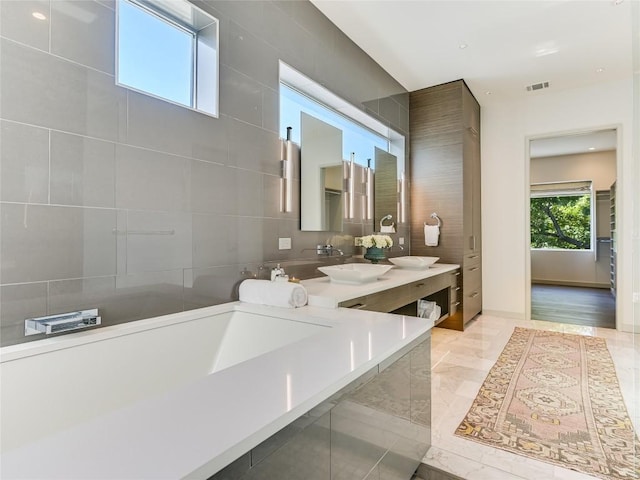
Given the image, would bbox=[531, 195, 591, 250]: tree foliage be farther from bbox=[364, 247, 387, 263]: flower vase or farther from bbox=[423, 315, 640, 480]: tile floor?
bbox=[364, 247, 387, 263]: flower vase

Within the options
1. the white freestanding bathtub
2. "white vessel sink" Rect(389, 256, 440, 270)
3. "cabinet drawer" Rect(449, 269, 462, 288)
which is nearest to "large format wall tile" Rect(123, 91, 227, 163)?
the white freestanding bathtub

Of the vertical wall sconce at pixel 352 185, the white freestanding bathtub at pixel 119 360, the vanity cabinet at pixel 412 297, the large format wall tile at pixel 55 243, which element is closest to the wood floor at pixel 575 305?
the vanity cabinet at pixel 412 297

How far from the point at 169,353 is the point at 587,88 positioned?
550cm

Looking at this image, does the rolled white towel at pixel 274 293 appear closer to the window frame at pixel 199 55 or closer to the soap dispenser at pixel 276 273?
the soap dispenser at pixel 276 273

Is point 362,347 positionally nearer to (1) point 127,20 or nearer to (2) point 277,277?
(2) point 277,277

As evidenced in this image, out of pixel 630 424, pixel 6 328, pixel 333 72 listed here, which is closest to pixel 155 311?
pixel 6 328

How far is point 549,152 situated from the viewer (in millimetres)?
7199

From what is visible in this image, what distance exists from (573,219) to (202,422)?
9405 mm

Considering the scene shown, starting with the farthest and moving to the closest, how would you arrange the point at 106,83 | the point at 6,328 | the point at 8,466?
the point at 106,83 < the point at 6,328 < the point at 8,466

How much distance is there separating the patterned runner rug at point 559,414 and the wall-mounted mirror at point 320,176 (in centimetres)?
171

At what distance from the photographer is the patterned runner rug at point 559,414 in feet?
5.76

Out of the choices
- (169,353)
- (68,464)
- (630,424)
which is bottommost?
(630,424)

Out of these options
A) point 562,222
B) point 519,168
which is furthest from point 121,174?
point 562,222

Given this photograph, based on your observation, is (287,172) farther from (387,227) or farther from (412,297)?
(387,227)
